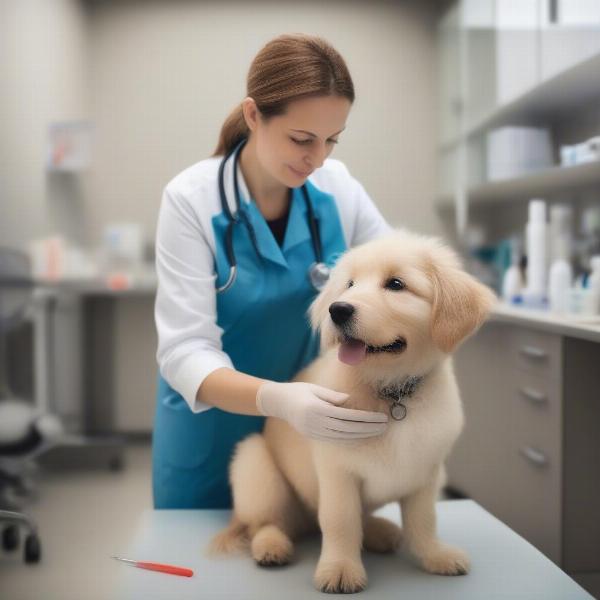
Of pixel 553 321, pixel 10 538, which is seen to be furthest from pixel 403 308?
pixel 10 538

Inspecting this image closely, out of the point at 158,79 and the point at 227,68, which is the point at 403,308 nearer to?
the point at 227,68

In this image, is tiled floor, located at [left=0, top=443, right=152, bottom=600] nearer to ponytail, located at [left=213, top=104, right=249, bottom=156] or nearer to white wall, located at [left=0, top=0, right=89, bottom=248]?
ponytail, located at [left=213, top=104, right=249, bottom=156]

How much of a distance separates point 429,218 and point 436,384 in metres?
2.64

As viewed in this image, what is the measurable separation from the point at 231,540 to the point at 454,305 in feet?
1.66

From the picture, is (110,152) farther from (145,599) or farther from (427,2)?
(145,599)

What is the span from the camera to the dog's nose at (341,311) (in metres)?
0.92

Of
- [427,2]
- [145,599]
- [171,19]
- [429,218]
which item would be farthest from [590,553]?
[171,19]

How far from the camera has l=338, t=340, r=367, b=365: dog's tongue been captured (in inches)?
36.9

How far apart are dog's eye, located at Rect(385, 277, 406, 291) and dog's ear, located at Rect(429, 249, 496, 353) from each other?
0.05 metres

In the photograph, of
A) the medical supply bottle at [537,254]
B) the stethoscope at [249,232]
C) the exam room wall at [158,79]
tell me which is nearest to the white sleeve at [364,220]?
the stethoscope at [249,232]

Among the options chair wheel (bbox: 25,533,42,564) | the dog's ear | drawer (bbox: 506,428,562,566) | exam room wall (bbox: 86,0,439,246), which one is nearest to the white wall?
exam room wall (bbox: 86,0,439,246)

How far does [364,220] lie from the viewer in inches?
53.7

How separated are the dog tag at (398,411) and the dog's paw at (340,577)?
8.3 inches

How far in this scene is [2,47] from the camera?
2967 millimetres
